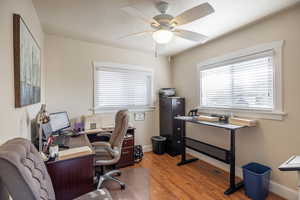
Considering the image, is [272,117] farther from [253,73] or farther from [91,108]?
[91,108]

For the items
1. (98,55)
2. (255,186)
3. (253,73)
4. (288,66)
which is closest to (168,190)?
(255,186)

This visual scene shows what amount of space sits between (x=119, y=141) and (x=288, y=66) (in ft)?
8.01

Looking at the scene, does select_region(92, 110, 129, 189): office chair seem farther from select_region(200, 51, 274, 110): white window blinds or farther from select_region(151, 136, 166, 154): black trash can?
select_region(200, 51, 274, 110): white window blinds

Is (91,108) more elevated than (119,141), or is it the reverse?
(91,108)

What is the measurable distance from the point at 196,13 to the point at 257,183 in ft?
7.10

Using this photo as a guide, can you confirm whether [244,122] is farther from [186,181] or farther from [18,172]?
[18,172]

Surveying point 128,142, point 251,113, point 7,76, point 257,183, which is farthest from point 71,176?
point 251,113

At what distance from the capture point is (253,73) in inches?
92.8

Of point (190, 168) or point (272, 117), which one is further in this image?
point (190, 168)

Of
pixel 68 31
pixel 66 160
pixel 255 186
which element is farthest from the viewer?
pixel 68 31

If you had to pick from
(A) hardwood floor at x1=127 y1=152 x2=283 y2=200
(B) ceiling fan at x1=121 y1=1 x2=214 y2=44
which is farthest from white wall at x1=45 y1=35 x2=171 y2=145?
(B) ceiling fan at x1=121 y1=1 x2=214 y2=44

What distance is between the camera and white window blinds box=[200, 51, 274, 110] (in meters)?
2.21

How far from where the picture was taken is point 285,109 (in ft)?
6.57

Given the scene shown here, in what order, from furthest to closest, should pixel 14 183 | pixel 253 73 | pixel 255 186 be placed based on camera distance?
1. pixel 253 73
2. pixel 255 186
3. pixel 14 183
